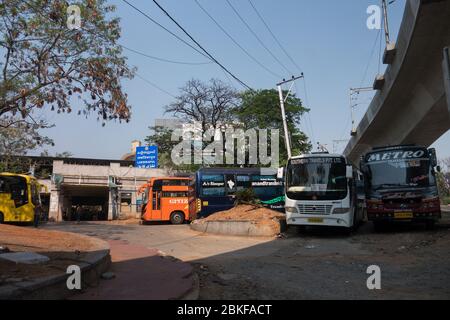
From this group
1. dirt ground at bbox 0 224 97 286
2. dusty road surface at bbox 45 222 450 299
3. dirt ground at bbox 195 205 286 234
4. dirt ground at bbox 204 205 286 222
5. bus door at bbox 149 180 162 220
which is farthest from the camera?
bus door at bbox 149 180 162 220

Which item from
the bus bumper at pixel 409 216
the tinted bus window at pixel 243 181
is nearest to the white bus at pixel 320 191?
the bus bumper at pixel 409 216

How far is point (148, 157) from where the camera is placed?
3300 cm

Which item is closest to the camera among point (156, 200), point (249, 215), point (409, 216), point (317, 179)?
point (409, 216)

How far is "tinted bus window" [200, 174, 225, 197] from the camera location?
21.6m

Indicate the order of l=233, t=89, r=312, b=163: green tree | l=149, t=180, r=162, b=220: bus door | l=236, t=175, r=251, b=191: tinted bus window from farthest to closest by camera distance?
l=233, t=89, r=312, b=163: green tree
l=149, t=180, r=162, b=220: bus door
l=236, t=175, r=251, b=191: tinted bus window

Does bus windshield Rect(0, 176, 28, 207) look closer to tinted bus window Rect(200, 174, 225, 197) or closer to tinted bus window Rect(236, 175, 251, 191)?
tinted bus window Rect(200, 174, 225, 197)

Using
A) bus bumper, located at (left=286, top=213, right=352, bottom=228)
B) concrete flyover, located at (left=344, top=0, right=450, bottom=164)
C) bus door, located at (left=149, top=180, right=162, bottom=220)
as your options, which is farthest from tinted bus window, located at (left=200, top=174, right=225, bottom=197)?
bus bumper, located at (left=286, top=213, right=352, bottom=228)

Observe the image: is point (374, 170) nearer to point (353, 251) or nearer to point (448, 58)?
point (353, 251)

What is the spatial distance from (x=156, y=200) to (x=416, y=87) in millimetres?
15544

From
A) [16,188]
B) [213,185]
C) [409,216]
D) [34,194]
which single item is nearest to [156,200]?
[213,185]

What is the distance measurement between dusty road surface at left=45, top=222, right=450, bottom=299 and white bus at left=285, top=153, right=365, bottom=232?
0.69 meters

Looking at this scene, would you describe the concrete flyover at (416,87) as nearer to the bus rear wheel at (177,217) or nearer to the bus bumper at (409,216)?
the bus bumper at (409,216)

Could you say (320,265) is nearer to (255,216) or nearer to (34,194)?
(255,216)

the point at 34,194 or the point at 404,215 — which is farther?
the point at 34,194
